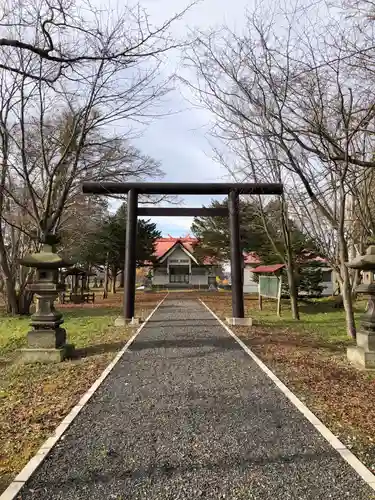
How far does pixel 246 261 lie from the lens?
153 feet

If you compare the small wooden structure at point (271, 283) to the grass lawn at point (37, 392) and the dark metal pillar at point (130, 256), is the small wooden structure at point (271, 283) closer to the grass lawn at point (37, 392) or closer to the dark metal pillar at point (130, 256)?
the dark metal pillar at point (130, 256)

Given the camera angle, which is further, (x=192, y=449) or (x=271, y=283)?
(x=271, y=283)

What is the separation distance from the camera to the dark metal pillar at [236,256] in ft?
46.7

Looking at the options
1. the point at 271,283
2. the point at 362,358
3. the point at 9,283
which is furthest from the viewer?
the point at 271,283

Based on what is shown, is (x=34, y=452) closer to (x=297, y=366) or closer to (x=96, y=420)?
(x=96, y=420)

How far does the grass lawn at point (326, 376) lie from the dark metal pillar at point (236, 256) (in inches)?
32.0

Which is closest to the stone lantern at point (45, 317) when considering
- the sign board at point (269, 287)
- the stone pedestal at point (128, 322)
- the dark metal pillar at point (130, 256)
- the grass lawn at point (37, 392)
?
the grass lawn at point (37, 392)

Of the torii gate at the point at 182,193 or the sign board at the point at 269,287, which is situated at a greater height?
the torii gate at the point at 182,193

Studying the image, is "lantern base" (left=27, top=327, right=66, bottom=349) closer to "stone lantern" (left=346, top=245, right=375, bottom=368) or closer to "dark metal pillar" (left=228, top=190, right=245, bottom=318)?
"stone lantern" (left=346, top=245, right=375, bottom=368)

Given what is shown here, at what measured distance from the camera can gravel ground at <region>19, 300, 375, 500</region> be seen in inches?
130

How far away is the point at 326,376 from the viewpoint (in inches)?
283

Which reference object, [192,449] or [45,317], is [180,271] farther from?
[192,449]

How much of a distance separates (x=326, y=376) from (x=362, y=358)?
118cm

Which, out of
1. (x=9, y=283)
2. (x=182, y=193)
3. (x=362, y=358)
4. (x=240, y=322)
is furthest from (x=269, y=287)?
(x=362, y=358)
